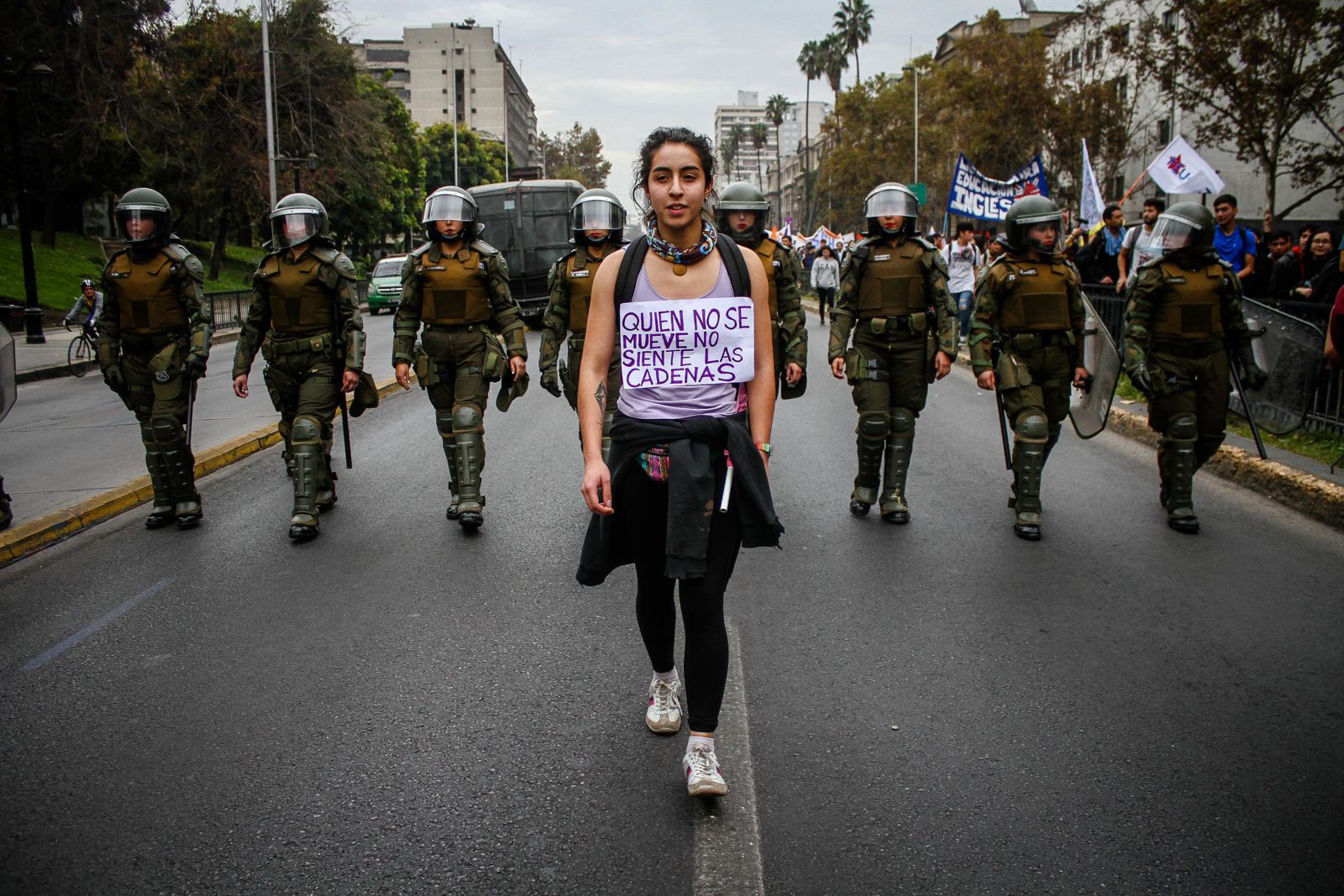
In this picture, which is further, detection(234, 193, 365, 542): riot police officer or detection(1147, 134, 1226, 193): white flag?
detection(1147, 134, 1226, 193): white flag

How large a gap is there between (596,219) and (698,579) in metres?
4.99

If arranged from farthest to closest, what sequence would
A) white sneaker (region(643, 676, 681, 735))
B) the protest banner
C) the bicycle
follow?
the protest banner
the bicycle
white sneaker (region(643, 676, 681, 735))

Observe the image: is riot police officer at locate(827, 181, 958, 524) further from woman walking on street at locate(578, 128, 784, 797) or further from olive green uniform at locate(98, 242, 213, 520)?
olive green uniform at locate(98, 242, 213, 520)

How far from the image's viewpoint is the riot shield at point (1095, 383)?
7.11 m

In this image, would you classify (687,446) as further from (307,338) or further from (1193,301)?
(1193,301)

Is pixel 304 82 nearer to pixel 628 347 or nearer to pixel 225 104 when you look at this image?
pixel 225 104

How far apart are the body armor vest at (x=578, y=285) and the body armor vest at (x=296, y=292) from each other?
1.52 m

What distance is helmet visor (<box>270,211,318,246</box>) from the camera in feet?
22.6

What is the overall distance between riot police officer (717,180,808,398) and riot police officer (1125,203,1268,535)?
6.91ft

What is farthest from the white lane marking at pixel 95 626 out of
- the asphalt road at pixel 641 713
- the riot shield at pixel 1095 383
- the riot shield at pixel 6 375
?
the riot shield at pixel 1095 383

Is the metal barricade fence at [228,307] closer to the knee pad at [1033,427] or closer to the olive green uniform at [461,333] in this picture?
the olive green uniform at [461,333]

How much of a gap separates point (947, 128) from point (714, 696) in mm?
49501

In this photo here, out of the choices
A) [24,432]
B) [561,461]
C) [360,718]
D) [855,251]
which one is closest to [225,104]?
[24,432]

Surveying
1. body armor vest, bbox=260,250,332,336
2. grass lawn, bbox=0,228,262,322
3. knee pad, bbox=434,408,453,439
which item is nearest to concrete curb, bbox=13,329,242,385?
grass lawn, bbox=0,228,262,322
